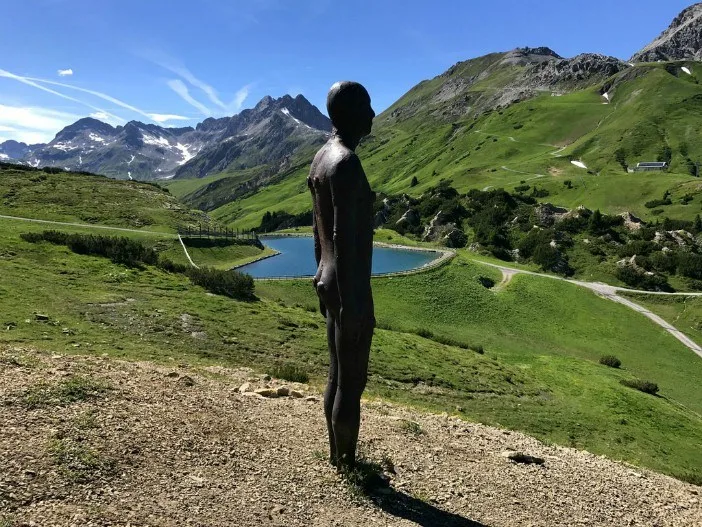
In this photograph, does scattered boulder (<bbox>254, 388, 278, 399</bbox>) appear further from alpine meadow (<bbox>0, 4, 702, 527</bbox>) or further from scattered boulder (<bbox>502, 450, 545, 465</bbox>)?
scattered boulder (<bbox>502, 450, 545, 465</bbox>)

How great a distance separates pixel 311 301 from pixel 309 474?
3102 centimetres

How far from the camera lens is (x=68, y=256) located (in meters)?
32.3

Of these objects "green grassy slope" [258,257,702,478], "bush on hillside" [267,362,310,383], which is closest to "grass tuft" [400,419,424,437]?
"bush on hillside" [267,362,310,383]

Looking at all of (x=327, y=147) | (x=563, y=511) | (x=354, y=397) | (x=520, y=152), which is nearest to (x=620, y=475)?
(x=563, y=511)

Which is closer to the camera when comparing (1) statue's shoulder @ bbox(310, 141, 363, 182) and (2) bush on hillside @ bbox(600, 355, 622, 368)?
(1) statue's shoulder @ bbox(310, 141, 363, 182)

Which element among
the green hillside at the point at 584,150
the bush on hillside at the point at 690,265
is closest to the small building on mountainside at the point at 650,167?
the green hillside at the point at 584,150

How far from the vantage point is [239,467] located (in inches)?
374

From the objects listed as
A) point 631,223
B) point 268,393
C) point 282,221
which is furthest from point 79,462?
point 282,221

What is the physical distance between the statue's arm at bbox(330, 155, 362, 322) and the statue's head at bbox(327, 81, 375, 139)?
1.01m

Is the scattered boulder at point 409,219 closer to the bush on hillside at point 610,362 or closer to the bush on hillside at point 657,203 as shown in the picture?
the bush on hillside at point 657,203

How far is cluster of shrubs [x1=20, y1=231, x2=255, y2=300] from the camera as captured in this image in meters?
31.5

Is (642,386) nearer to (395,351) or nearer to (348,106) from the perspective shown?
(395,351)

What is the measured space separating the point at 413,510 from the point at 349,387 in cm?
250

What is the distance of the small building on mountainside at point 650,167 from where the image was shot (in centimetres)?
11231
